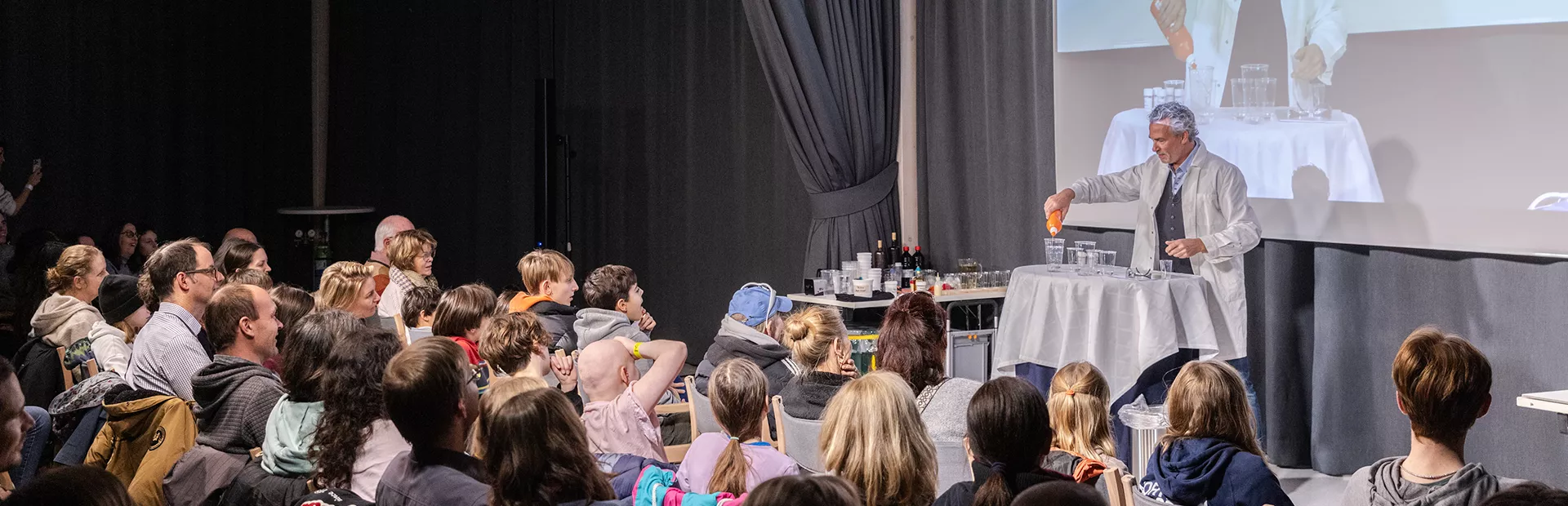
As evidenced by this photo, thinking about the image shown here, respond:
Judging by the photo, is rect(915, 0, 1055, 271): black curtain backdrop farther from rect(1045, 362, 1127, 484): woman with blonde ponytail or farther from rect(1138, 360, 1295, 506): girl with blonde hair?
rect(1138, 360, 1295, 506): girl with blonde hair

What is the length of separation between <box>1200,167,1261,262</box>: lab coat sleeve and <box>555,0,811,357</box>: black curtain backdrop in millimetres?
3065

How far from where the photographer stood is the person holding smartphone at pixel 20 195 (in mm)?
7754

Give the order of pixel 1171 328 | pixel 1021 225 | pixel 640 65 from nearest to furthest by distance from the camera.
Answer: pixel 1171 328 → pixel 1021 225 → pixel 640 65

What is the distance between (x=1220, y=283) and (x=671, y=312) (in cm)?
451

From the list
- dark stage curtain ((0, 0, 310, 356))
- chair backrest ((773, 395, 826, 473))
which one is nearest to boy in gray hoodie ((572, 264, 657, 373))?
chair backrest ((773, 395, 826, 473))

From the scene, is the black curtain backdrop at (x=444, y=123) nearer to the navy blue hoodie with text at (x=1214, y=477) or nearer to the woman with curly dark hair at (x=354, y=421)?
the woman with curly dark hair at (x=354, y=421)

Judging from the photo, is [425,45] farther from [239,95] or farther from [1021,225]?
[1021,225]

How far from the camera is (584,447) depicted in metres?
A: 2.20

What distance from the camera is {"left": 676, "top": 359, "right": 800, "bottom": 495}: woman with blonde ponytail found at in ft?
8.36

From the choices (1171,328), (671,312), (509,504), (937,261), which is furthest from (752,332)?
(671,312)

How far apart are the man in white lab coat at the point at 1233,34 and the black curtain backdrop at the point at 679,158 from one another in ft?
8.78

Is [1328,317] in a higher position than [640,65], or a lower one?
lower

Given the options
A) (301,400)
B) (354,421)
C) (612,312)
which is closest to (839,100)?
(612,312)

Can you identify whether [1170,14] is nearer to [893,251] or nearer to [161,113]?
[893,251]
